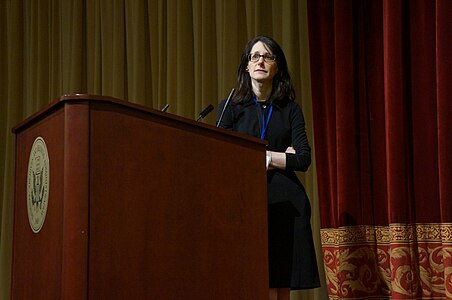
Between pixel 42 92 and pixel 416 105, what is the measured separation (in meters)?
2.39

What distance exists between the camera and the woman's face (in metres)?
2.26

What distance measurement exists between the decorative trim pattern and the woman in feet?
2.54

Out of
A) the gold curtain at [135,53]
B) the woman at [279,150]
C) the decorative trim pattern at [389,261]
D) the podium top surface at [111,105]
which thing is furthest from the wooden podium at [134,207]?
the gold curtain at [135,53]

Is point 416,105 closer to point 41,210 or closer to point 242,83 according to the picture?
point 242,83

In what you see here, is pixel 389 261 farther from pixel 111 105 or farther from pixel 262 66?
pixel 111 105

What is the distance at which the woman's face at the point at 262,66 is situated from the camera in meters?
2.26

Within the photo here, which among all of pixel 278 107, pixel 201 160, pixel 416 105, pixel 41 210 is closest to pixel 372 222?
pixel 416 105

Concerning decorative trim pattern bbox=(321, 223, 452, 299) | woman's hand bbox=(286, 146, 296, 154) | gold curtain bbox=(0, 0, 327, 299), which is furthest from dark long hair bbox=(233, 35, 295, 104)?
gold curtain bbox=(0, 0, 327, 299)

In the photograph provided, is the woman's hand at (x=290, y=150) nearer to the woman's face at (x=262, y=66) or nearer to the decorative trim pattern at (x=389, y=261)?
the woman's face at (x=262, y=66)

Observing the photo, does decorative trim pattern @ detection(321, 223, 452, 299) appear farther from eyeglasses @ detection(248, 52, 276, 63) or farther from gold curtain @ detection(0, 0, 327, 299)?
eyeglasses @ detection(248, 52, 276, 63)

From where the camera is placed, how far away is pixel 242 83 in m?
2.32

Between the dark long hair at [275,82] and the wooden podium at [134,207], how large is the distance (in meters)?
0.45

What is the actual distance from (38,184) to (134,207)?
29 centimetres

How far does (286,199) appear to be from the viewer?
2.17 meters
